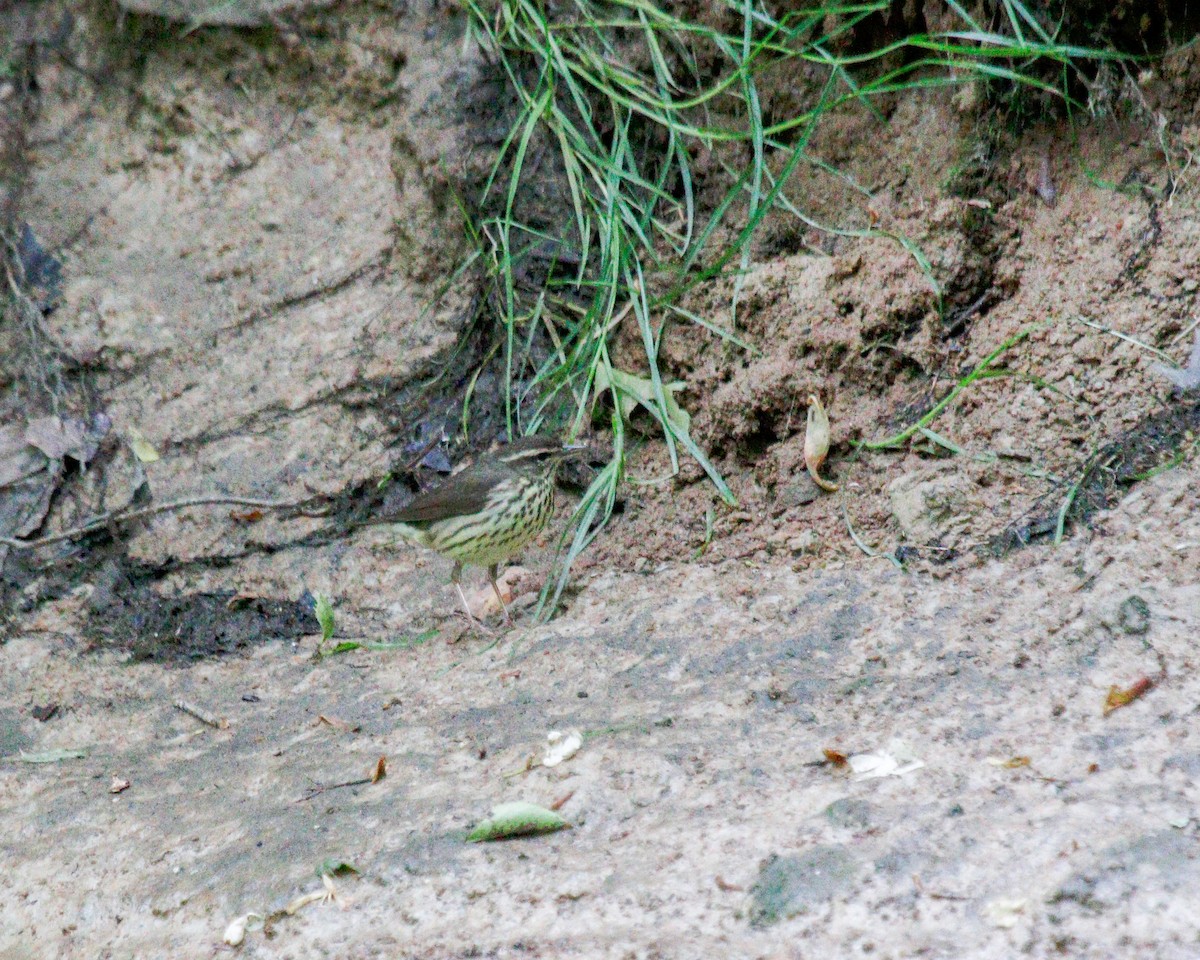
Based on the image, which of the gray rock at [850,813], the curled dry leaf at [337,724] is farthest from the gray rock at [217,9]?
the gray rock at [850,813]

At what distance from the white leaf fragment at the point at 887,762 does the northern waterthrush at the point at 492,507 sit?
2.49 metres

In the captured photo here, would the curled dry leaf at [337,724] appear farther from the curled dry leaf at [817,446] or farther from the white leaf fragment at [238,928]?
the curled dry leaf at [817,446]

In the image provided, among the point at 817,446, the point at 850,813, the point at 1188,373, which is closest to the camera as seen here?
the point at 850,813

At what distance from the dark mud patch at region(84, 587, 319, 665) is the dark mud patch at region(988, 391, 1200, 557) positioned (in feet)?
9.97

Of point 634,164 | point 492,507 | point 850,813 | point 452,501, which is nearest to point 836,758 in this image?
point 850,813

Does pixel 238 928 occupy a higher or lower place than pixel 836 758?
higher

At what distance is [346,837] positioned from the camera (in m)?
3.62

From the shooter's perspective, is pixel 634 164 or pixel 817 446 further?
pixel 634 164

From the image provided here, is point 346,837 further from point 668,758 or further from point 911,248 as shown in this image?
point 911,248

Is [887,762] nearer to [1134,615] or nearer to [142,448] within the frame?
[1134,615]

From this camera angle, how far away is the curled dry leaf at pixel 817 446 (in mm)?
5211

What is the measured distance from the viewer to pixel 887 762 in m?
3.38

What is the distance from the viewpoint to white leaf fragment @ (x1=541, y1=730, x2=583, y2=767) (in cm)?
380

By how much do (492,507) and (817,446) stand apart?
1.44 m
